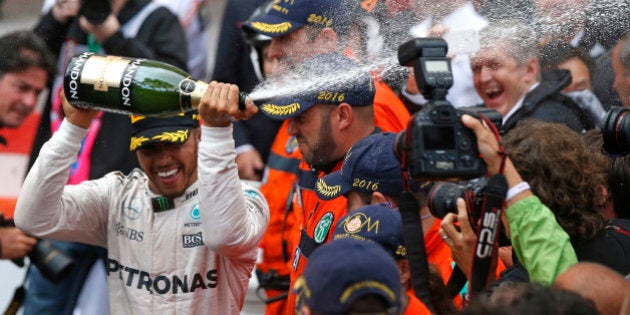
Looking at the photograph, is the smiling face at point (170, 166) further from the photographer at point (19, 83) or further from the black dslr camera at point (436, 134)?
the black dslr camera at point (436, 134)

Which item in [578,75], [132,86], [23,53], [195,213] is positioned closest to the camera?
[132,86]

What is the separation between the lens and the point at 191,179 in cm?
441

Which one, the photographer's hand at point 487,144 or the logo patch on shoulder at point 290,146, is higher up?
the photographer's hand at point 487,144

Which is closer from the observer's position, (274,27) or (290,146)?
(274,27)

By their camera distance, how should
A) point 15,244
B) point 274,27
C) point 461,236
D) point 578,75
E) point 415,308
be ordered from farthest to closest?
point 578,75
point 15,244
point 274,27
point 461,236
point 415,308

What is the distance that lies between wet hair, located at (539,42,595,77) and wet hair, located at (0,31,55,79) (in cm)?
264

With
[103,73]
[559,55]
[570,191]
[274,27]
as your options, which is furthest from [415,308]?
[559,55]

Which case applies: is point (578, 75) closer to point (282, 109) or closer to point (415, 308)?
point (282, 109)

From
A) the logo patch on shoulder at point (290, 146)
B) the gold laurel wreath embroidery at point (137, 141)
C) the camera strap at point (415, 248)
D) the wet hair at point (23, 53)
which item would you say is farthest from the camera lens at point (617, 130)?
the wet hair at point (23, 53)

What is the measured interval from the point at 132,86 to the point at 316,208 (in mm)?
1050

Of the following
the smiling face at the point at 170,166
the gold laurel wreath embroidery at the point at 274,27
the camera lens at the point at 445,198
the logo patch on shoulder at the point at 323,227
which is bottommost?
the logo patch on shoulder at the point at 323,227

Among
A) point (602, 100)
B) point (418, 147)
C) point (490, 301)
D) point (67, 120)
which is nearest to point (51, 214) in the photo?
point (67, 120)

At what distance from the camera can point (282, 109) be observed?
4.42 metres

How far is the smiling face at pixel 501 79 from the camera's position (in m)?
5.39
